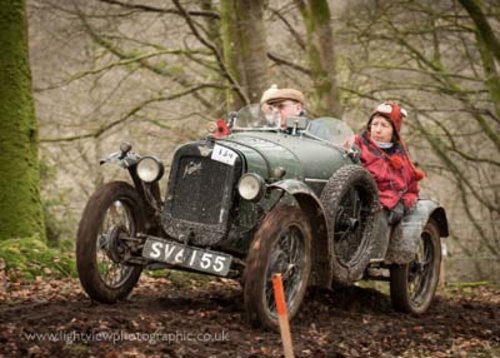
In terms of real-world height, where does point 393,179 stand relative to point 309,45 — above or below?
below

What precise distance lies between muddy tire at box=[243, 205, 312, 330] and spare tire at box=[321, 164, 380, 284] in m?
0.60

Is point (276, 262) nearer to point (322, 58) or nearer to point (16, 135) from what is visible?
point (16, 135)

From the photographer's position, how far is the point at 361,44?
17.7m

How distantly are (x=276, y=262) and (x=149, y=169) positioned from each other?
1.41 metres

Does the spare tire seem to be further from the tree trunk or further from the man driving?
the tree trunk

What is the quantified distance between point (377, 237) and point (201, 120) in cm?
872

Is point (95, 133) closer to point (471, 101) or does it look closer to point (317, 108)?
point (317, 108)

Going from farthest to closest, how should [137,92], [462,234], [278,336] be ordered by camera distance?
[462,234] < [137,92] < [278,336]

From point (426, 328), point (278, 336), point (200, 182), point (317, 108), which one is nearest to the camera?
point (278, 336)

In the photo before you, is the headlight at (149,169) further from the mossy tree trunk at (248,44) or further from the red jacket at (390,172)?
the mossy tree trunk at (248,44)

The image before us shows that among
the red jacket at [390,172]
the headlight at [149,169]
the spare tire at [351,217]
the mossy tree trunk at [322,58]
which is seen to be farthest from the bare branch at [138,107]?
the headlight at [149,169]

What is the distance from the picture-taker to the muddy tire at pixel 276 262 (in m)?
6.95

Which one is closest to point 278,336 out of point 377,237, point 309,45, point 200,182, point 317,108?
point 200,182

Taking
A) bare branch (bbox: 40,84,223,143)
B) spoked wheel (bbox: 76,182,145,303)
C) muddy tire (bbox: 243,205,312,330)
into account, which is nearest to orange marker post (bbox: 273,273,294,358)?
muddy tire (bbox: 243,205,312,330)
